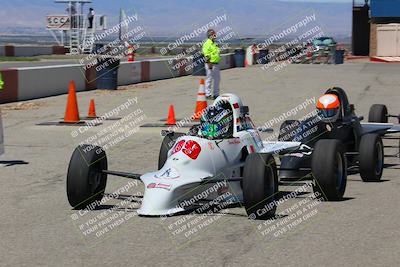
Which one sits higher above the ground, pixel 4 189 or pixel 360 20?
pixel 360 20

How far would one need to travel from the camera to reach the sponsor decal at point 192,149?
9.44 meters

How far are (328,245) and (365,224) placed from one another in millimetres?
1048

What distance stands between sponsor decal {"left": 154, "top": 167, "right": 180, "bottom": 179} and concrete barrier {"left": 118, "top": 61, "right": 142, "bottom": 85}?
2242 cm

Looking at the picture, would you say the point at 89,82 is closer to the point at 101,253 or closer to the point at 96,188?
the point at 96,188

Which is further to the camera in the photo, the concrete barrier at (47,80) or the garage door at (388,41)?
the garage door at (388,41)

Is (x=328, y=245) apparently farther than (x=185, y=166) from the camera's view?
No

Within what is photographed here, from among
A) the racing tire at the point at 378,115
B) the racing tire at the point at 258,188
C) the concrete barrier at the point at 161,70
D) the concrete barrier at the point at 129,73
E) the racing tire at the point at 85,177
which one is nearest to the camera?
the racing tire at the point at 258,188

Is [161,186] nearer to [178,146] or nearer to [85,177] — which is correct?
[178,146]

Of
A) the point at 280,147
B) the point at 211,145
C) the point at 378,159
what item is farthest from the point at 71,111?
the point at 211,145

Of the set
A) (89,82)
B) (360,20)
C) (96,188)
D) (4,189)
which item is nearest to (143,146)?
(4,189)

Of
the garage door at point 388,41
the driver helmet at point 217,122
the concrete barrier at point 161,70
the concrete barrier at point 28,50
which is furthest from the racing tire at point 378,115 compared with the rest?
the concrete barrier at point 28,50

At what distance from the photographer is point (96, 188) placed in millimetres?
9742

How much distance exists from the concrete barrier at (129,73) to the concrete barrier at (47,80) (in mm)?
3164

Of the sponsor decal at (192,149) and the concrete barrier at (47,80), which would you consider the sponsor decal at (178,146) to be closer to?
the sponsor decal at (192,149)
